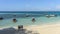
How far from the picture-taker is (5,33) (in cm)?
927

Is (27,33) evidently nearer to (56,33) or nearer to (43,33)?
(43,33)

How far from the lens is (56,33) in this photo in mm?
9492

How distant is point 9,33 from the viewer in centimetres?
927

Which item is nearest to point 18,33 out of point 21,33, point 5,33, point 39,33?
point 21,33

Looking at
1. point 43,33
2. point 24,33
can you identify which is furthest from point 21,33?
point 43,33

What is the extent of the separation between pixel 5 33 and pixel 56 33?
11.9 feet

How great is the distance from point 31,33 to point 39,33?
→ 23.0 inches

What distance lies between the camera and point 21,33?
9391 mm

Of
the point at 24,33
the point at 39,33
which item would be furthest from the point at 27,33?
the point at 39,33

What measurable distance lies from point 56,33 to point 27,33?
2088 millimetres

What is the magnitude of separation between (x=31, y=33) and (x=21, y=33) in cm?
72

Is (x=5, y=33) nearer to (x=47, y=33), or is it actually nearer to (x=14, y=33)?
(x=14, y=33)

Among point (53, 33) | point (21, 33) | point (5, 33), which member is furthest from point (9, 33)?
point (53, 33)

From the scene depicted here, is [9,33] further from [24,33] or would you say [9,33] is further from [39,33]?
[39,33]
